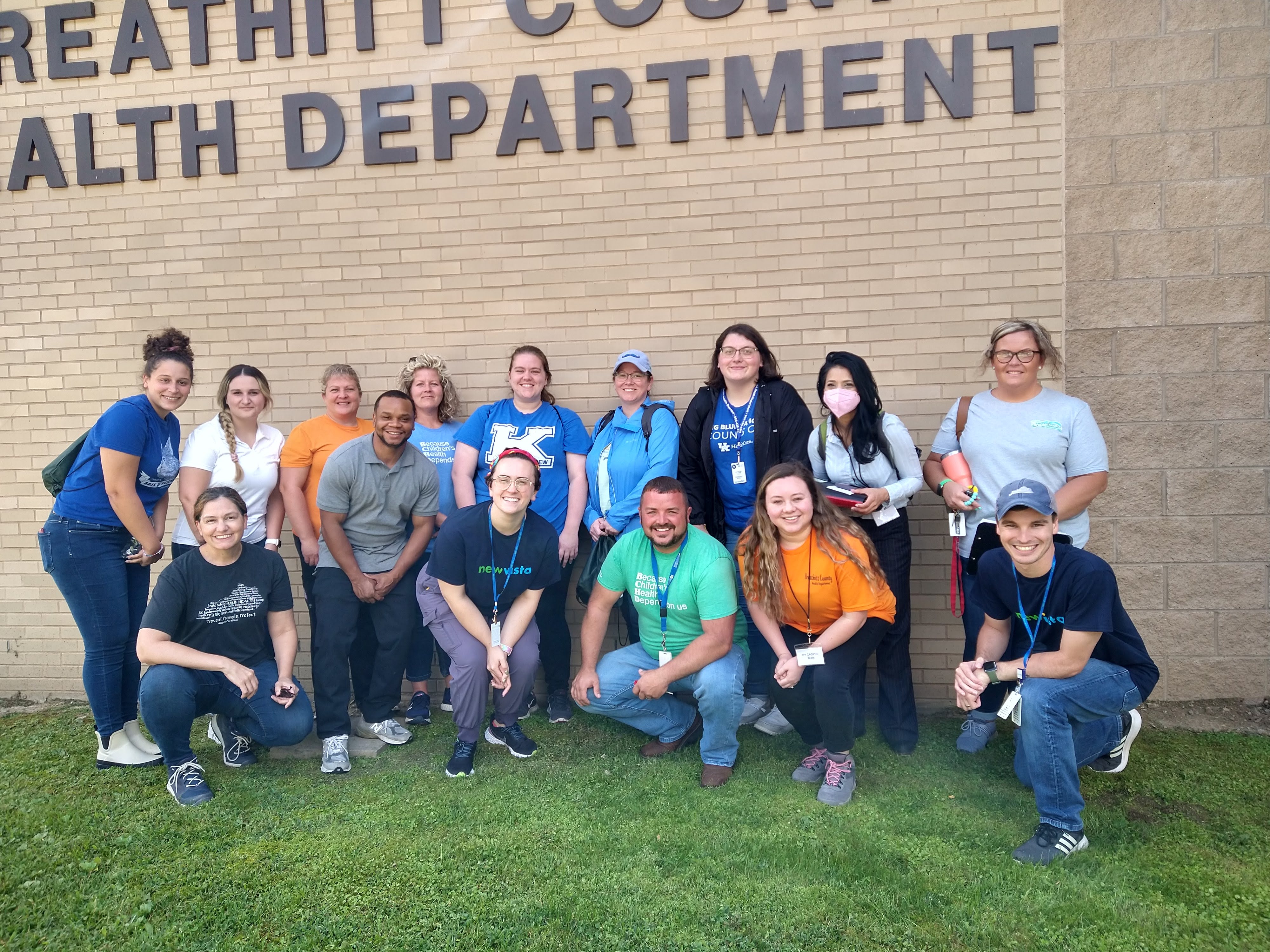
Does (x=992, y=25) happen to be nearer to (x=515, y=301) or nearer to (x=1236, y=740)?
(x=515, y=301)

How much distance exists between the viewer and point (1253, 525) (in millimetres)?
4301

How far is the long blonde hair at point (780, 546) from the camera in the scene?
137 inches

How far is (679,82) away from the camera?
4590 millimetres

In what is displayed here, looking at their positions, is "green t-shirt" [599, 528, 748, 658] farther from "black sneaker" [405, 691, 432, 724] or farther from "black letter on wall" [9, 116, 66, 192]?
"black letter on wall" [9, 116, 66, 192]

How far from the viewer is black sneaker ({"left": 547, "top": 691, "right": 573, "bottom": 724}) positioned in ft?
14.5

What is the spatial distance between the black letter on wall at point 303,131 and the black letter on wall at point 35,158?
1.51 metres

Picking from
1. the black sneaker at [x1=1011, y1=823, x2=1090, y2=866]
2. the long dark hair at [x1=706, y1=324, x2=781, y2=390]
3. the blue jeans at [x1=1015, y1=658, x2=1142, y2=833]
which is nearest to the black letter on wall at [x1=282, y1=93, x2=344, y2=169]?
the long dark hair at [x1=706, y1=324, x2=781, y2=390]

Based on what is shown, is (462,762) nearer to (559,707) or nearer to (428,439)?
(559,707)

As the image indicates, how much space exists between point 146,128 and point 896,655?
535 cm

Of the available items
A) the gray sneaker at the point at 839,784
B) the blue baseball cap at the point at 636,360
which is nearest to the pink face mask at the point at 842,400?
the blue baseball cap at the point at 636,360

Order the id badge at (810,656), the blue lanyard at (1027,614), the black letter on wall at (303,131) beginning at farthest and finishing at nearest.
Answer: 1. the black letter on wall at (303,131)
2. the id badge at (810,656)
3. the blue lanyard at (1027,614)

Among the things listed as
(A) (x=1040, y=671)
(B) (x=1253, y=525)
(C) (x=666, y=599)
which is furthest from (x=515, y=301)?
(B) (x=1253, y=525)

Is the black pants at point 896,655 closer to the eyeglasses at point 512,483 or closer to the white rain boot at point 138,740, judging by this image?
the eyeglasses at point 512,483

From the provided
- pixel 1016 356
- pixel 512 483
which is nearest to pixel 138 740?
pixel 512 483
